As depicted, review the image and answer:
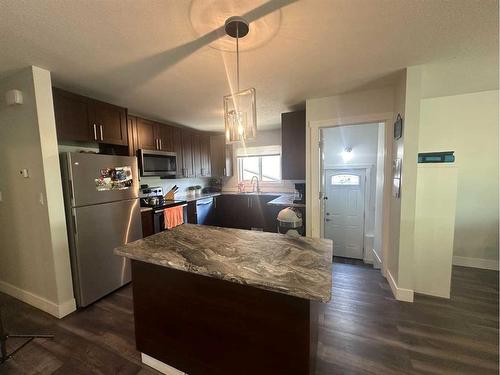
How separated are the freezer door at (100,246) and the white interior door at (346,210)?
3.48 meters

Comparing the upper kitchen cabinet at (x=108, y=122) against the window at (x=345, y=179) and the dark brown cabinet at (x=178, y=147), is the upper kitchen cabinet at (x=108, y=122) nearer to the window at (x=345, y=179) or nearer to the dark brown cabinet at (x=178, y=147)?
the dark brown cabinet at (x=178, y=147)

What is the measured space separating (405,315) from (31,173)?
388 cm

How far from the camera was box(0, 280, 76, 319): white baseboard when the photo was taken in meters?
2.09

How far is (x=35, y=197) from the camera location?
206cm

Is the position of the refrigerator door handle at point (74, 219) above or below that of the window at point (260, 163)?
below

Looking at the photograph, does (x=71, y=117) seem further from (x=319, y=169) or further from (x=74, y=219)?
(x=319, y=169)

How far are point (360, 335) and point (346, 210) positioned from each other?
103 inches

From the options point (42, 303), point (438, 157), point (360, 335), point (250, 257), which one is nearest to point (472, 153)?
point (438, 157)

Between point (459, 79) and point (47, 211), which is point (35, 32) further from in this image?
point (459, 79)

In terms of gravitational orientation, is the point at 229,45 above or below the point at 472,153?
above

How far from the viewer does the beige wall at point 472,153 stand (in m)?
2.83

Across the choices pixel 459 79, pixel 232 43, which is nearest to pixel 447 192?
pixel 459 79

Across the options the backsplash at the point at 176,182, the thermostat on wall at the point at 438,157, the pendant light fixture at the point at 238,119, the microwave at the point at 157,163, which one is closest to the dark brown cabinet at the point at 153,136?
the microwave at the point at 157,163

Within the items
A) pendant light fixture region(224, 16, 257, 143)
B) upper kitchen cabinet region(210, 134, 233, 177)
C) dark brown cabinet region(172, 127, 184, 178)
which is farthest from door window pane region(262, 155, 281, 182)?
pendant light fixture region(224, 16, 257, 143)
